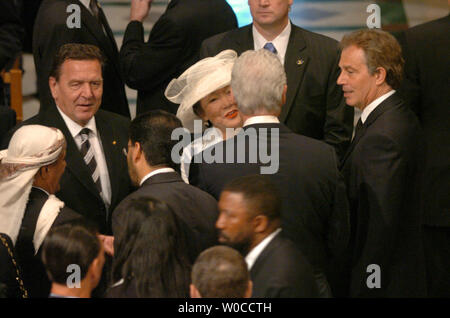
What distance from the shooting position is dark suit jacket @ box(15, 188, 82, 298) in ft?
12.0

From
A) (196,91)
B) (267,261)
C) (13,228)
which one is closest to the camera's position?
(267,261)

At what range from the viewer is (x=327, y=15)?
8.82 meters

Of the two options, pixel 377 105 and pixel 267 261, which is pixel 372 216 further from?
pixel 267 261

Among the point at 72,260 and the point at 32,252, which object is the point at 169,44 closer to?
the point at 32,252

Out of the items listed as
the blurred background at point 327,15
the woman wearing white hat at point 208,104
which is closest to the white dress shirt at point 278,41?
the woman wearing white hat at point 208,104

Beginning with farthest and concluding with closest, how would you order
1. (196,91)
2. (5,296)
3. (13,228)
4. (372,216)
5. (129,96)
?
(129,96) → (196,91) → (372,216) → (13,228) → (5,296)

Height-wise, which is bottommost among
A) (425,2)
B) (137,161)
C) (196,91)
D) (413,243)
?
(413,243)

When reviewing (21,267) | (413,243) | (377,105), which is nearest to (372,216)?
(413,243)

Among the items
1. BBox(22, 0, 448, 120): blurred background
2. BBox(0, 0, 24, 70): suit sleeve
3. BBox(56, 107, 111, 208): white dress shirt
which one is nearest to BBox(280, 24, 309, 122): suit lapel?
BBox(56, 107, 111, 208): white dress shirt

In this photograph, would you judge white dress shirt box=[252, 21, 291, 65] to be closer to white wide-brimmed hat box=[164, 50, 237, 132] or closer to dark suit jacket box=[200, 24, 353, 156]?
dark suit jacket box=[200, 24, 353, 156]

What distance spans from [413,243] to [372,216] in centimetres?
28

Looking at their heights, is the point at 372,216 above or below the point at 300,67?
below

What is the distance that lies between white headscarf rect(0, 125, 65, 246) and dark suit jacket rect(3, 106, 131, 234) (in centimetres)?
48

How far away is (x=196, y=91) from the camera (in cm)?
439
